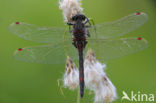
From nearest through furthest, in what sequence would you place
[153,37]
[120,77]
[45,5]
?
1. [120,77]
2. [45,5]
3. [153,37]

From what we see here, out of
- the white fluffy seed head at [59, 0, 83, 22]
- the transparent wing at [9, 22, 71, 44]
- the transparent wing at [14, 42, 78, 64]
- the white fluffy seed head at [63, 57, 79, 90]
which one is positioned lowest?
the white fluffy seed head at [63, 57, 79, 90]

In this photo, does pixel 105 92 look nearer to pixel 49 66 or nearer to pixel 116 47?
pixel 116 47

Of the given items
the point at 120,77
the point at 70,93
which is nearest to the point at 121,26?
the point at 70,93

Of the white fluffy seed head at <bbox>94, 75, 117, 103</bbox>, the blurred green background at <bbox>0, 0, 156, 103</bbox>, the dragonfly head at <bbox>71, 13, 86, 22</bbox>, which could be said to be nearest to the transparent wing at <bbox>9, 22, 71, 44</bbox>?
the dragonfly head at <bbox>71, 13, 86, 22</bbox>

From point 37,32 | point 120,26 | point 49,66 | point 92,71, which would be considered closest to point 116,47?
point 120,26

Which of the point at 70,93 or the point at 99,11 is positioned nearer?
the point at 70,93

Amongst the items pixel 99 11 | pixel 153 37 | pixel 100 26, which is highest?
pixel 99 11

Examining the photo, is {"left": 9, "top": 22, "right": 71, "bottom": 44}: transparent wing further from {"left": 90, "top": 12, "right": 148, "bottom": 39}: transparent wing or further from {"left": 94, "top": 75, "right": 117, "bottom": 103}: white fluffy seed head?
{"left": 94, "top": 75, "right": 117, "bottom": 103}: white fluffy seed head

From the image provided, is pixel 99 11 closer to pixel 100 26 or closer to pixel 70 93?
pixel 70 93
